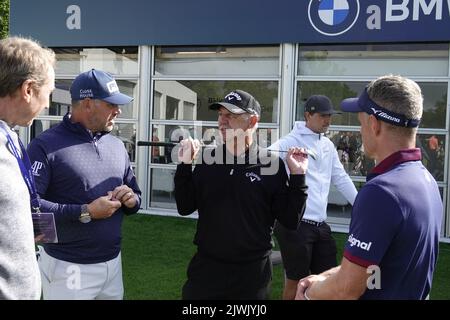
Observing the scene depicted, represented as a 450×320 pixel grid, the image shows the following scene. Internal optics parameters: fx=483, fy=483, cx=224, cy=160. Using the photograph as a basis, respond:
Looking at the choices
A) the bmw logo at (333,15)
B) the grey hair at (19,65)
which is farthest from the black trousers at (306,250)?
the bmw logo at (333,15)

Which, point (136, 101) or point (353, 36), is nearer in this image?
point (353, 36)

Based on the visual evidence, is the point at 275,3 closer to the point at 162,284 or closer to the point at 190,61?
the point at 190,61

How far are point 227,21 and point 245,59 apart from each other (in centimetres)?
79

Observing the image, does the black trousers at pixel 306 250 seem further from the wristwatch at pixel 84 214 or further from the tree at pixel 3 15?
the tree at pixel 3 15

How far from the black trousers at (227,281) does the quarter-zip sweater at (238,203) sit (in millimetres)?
47

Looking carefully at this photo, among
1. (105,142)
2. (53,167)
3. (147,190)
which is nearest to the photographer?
(53,167)

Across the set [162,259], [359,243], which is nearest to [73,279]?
[359,243]

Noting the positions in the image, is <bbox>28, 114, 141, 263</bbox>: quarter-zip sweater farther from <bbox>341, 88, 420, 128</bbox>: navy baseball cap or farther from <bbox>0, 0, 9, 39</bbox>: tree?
<bbox>0, 0, 9, 39</bbox>: tree

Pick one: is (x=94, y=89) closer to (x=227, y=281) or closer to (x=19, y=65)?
(x=19, y=65)

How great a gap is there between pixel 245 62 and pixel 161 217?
3383 millimetres

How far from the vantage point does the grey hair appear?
1.87 meters

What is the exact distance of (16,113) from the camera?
1922mm
